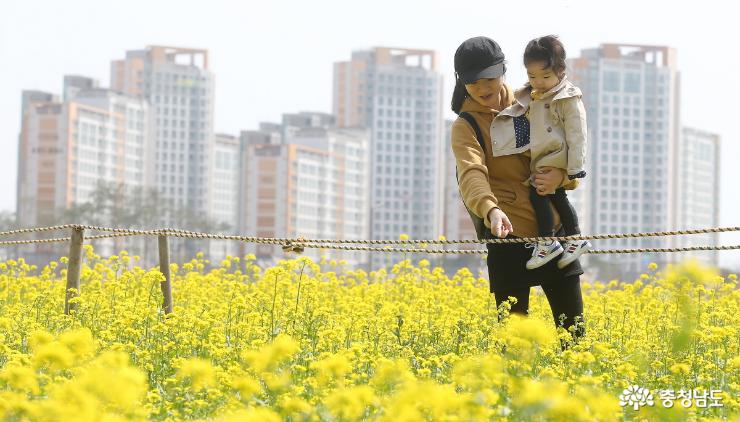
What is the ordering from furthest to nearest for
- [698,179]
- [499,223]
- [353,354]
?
[698,179] → [499,223] → [353,354]

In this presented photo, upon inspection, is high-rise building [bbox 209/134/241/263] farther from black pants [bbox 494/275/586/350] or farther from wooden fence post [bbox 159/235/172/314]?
black pants [bbox 494/275/586/350]

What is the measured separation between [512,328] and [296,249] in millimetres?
2972

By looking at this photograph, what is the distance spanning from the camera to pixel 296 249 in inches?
228

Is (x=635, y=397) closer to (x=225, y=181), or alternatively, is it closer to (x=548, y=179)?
(x=548, y=179)

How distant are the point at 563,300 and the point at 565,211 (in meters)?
0.33

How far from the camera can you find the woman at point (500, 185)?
4211mm

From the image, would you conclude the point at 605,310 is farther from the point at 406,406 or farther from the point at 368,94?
the point at 368,94

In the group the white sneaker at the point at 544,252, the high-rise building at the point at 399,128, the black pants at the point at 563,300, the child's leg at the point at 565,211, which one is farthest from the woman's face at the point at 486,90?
the high-rise building at the point at 399,128

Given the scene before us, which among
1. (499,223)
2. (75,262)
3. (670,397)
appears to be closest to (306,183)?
(75,262)

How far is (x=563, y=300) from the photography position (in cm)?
442

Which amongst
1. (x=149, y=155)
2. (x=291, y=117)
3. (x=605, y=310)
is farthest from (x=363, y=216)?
(x=605, y=310)

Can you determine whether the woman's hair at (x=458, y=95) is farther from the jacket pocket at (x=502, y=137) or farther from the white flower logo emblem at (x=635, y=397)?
the white flower logo emblem at (x=635, y=397)

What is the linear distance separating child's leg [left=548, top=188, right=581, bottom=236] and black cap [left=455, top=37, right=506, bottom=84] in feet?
1.59

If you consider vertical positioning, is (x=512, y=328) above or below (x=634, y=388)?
above
